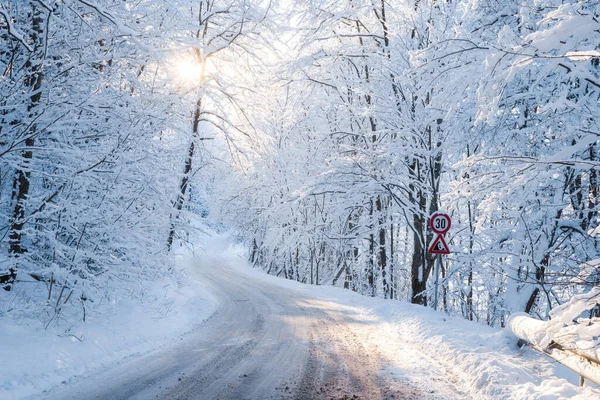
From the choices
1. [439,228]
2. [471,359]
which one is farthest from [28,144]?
[439,228]

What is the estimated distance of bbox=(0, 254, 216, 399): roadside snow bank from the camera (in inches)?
202

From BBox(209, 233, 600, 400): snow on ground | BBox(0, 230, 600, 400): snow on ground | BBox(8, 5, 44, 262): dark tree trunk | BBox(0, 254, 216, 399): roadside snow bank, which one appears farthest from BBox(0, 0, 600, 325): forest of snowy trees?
BBox(209, 233, 600, 400): snow on ground

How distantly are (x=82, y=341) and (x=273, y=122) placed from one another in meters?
12.6

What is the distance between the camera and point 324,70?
16281 millimetres

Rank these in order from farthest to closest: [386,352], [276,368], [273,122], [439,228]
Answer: [273,122]
[439,228]
[386,352]
[276,368]

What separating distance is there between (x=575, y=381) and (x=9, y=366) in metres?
7.40

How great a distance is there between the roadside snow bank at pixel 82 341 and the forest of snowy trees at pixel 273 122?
0.52 metres

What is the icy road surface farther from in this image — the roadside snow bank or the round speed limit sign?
the round speed limit sign

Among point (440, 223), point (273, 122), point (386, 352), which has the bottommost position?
point (386, 352)

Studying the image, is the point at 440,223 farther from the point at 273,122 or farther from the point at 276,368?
the point at 273,122

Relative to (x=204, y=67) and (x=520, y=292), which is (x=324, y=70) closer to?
(x=204, y=67)

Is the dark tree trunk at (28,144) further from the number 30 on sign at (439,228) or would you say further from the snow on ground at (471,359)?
the number 30 on sign at (439,228)

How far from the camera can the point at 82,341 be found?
659 cm

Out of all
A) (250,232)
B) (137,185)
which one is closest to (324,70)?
(137,185)
